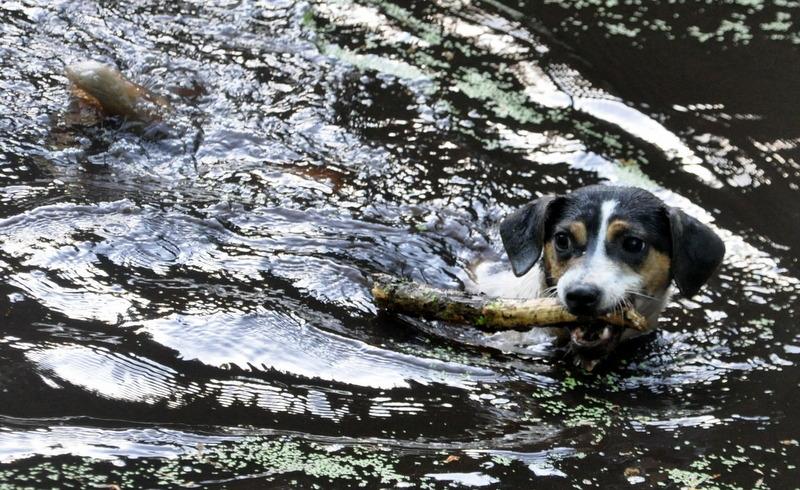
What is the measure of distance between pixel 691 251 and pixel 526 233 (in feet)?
3.10

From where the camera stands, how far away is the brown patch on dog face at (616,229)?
219 inches

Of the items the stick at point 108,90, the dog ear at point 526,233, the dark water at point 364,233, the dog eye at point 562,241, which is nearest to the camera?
the dark water at point 364,233

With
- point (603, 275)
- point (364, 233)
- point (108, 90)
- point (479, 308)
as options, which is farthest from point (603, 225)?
point (108, 90)

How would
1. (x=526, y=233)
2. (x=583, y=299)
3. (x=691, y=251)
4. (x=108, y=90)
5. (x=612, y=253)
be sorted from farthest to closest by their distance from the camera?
(x=108, y=90), (x=526, y=233), (x=691, y=251), (x=612, y=253), (x=583, y=299)

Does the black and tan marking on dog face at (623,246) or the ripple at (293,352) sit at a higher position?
the black and tan marking on dog face at (623,246)

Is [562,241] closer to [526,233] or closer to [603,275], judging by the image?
[526,233]

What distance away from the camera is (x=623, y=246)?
5.57 metres

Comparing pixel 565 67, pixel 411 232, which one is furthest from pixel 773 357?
pixel 565 67

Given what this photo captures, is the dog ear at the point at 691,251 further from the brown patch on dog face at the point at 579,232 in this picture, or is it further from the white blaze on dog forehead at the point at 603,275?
the brown patch on dog face at the point at 579,232

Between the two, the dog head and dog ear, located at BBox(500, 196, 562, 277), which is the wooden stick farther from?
dog ear, located at BBox(500, 196, 562, 277)

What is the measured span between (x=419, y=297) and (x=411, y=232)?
1500 millimetres

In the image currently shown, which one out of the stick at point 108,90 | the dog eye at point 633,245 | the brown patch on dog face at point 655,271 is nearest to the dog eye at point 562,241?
the dog eye at point 633,245

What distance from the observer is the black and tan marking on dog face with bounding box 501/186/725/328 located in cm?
546

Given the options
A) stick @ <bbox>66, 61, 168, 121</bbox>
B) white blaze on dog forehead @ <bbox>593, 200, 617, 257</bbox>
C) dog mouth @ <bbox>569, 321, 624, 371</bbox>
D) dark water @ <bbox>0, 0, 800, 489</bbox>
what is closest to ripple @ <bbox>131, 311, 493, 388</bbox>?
dark water @ <bbox>0, 0, 800, 489</bbox>
